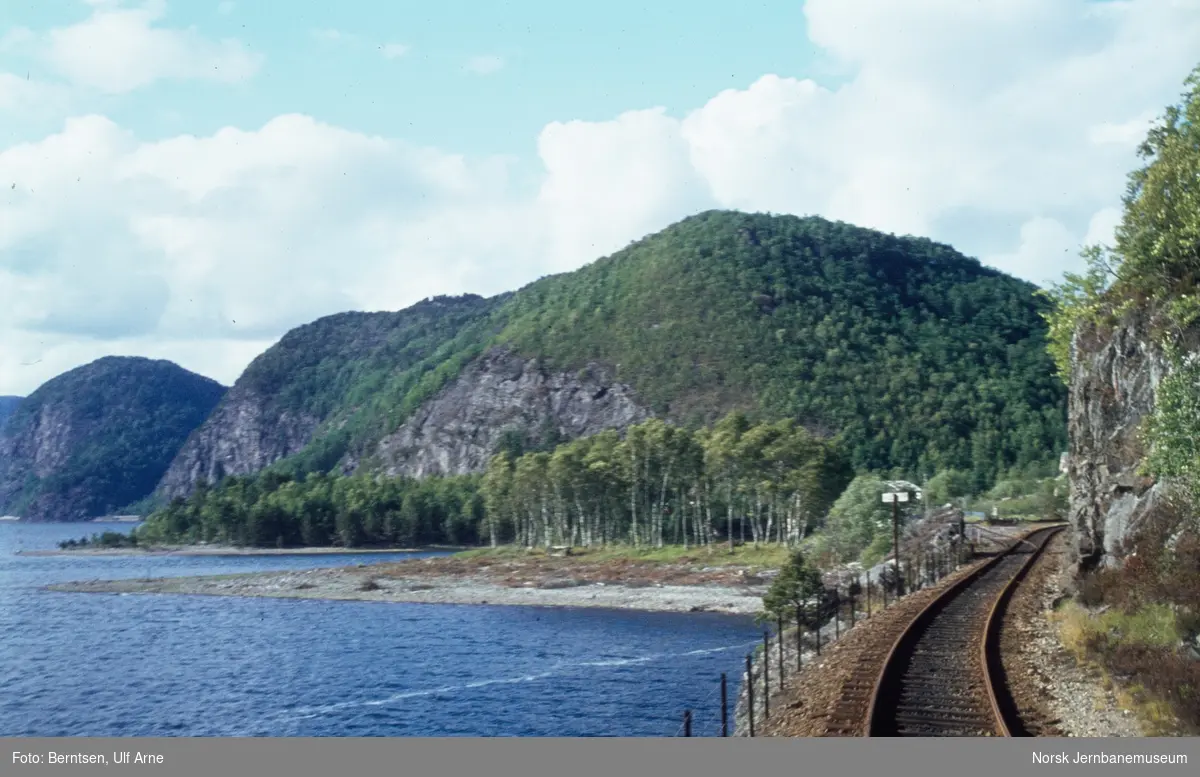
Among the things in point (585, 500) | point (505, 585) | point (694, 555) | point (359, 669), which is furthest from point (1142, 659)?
point (585, 500)

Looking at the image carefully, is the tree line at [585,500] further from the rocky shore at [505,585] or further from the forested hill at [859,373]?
the forested hill at [859,373]

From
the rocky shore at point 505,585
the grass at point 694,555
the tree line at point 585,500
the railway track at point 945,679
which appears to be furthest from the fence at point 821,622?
the tree line at point 585,500

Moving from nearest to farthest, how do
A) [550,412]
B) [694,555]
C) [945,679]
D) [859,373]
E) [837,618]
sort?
[945,679]
[837,618]
[694,555]
[859,373]
[550,412]

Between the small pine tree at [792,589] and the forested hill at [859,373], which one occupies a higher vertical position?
the forested hill at [859,373]

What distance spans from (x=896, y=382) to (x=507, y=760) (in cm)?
16010

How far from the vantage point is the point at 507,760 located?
13.8 m

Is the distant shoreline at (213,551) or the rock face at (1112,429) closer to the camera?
the rock face at (1112,429)

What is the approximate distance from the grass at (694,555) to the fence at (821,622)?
35.2 metres

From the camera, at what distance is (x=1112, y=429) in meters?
25.8

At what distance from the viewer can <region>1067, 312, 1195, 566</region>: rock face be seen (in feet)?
78.6

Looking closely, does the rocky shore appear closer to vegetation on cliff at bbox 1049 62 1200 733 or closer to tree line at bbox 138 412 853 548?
tree line at bbox 138 412 853 548

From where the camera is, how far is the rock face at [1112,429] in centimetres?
2397

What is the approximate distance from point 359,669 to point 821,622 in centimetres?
1983

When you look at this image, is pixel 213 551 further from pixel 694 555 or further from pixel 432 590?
pixel 694 555
